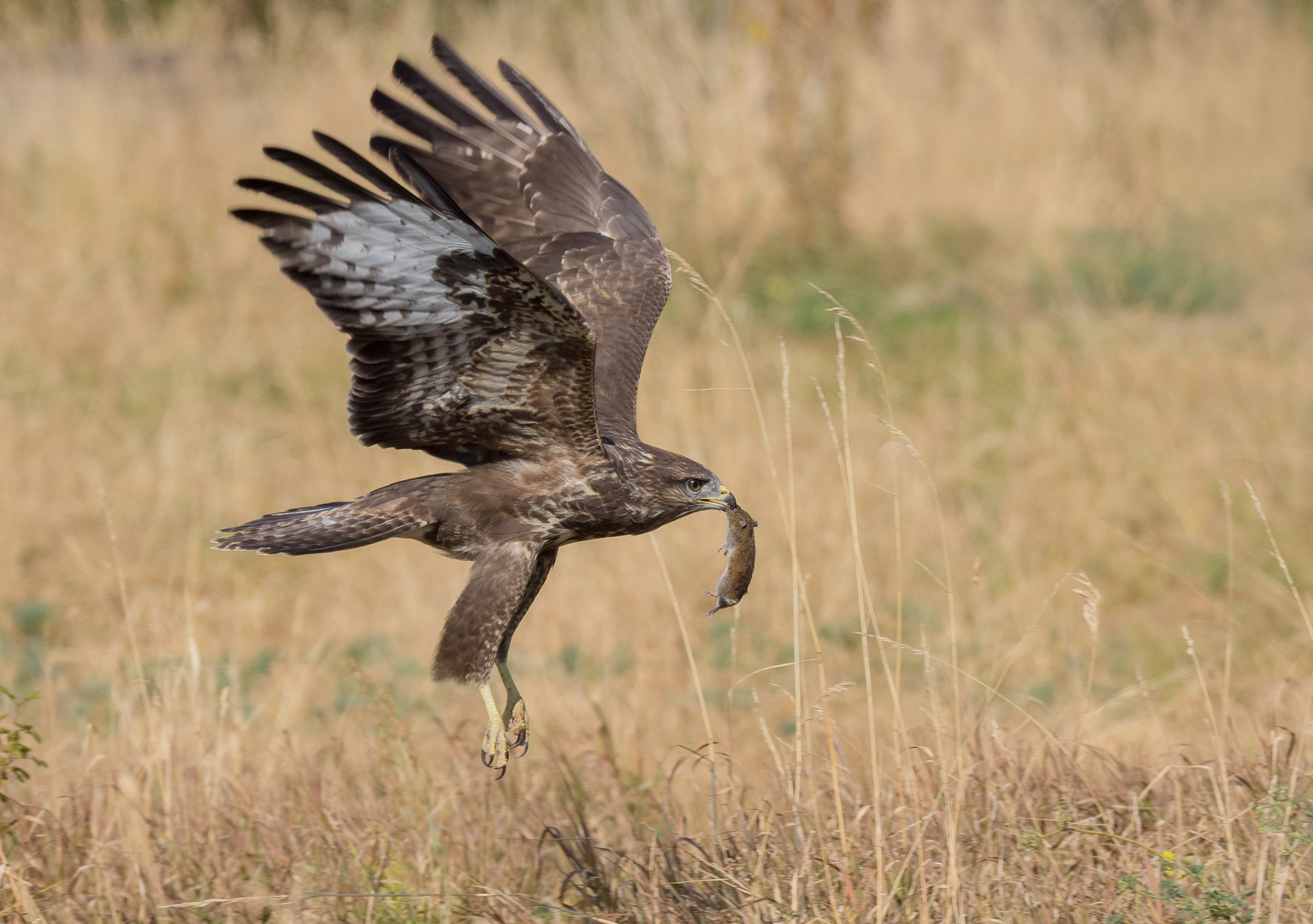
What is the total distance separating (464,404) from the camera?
3951 millimetres

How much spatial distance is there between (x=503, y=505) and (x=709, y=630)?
3375 millimetres

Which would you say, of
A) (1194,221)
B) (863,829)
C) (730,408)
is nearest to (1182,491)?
(730,408)

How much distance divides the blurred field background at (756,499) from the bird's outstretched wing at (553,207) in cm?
63

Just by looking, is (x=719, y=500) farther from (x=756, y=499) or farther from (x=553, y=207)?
(x=756, y=499)

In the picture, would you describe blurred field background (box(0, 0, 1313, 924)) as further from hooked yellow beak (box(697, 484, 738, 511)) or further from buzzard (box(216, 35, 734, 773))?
buzzard (box(216, 35, 734, 773))

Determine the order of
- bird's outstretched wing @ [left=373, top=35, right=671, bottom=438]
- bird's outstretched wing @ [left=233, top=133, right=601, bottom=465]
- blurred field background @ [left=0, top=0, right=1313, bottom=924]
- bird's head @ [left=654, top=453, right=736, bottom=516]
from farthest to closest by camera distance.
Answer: bird's outstretched wing @ [left=373, top=35, right=671, bottom=438], bird's head @ [left=654, top=453, right=736, bottom=516], blurred field background @ [left=0, top=0, right=1313, bottom=924], bird's outstretched wing @ [left=233, top=133, right=601, bottom=465]

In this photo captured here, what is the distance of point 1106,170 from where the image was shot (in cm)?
1260

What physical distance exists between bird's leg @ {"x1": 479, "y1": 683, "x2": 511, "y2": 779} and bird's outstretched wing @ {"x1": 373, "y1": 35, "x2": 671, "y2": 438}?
123 centimetres

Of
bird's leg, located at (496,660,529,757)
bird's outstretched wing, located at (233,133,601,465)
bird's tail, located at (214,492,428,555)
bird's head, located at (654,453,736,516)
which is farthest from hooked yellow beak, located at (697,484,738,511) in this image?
bird's tail, located at (214,492,428,555)

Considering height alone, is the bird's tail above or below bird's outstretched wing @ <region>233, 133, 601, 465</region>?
below

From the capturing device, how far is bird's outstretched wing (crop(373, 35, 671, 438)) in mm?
4730

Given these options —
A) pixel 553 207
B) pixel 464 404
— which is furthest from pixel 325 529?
pixel 553 207

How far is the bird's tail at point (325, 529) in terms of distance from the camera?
12.8ft

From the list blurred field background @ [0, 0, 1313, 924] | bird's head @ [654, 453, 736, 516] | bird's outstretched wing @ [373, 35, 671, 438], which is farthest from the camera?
bird's outstretched wing @ [373, 35, 671, 438]
